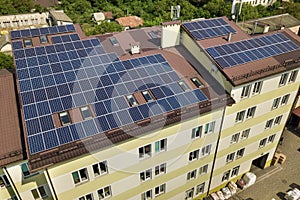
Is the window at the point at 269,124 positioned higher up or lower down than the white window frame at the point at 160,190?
higher up

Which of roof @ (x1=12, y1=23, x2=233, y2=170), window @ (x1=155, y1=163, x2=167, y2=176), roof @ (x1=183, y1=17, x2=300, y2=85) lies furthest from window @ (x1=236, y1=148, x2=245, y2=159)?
window @ (x1=155, y1=163, x2=167, y2=176)

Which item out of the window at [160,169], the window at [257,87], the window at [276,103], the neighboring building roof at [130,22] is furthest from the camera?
the neighboring building roof at [130,22]

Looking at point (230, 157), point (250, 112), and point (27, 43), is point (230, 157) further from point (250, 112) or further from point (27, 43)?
point (27, 43)

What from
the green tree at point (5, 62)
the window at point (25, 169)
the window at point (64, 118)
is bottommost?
the green tree at point (5, 62)

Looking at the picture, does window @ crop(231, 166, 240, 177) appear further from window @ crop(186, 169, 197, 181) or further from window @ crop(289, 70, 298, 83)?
window @ crop(289, 70, 298, 83)

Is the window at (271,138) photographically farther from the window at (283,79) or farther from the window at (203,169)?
the window at (203,169)

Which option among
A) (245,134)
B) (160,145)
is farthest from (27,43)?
(245,134)

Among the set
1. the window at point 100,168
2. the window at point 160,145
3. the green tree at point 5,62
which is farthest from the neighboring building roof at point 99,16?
the window at point 100,168

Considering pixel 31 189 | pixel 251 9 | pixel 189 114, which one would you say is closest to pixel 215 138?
pixel 189 114
